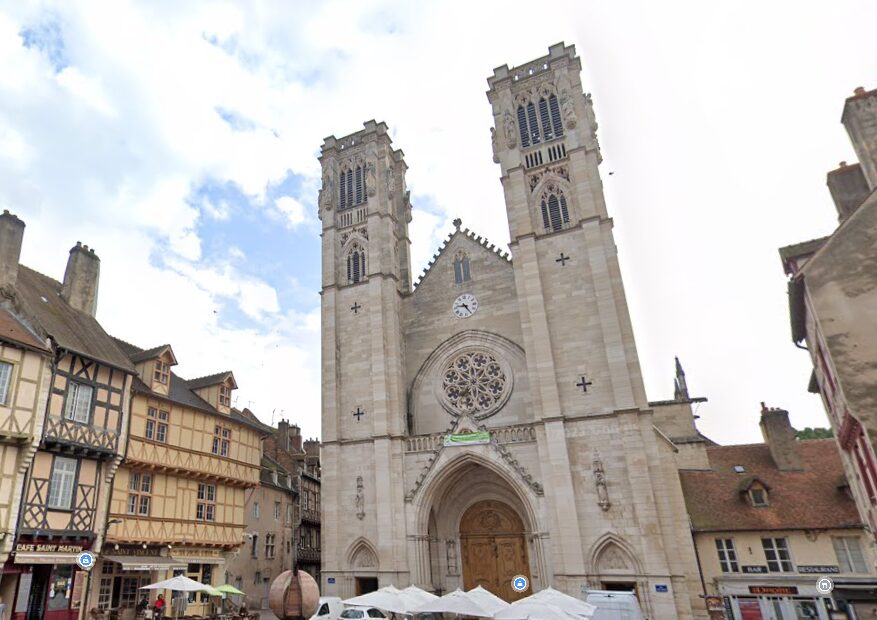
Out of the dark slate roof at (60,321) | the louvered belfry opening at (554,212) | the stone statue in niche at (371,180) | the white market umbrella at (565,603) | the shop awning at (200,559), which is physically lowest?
the white market umbrella at (565,603)

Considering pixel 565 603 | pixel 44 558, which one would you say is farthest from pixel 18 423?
pixel 565 603

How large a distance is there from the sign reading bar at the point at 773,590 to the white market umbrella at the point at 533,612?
11.2 metres

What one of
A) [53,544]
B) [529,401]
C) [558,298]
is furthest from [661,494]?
[53,544]

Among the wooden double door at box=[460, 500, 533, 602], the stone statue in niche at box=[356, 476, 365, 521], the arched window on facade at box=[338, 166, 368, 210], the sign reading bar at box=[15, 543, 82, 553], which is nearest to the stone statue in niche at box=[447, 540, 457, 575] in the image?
the wooden double door at box=[460, 500, 533, 602]

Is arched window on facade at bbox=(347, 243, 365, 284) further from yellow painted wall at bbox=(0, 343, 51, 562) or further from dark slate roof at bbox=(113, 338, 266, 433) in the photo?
yellow painted wall at bbox=(0, 343, 51, 562)

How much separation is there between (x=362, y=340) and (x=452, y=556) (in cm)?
991

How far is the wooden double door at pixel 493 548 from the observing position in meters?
22.2

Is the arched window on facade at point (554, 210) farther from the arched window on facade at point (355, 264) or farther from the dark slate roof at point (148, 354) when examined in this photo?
the dark slate roof at point (148, 354)

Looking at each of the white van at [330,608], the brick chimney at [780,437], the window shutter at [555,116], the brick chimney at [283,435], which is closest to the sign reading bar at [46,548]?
the white van at [330,608]

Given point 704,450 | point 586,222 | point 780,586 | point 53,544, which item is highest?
point 586,222

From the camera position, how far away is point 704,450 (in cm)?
2458

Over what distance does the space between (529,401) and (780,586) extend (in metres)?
10.4

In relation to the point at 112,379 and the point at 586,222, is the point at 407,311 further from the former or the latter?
the point at 112,379

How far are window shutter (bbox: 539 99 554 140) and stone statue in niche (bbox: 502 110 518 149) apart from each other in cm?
129
